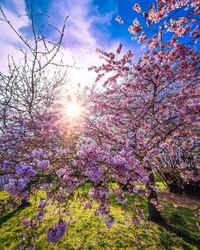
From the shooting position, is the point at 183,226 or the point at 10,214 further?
the point at 10,214

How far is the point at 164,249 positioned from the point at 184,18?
24.7 ft

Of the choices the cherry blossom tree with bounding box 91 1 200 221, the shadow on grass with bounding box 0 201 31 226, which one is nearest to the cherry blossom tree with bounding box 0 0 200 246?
the cherry blossom tree with bounding box 91 1 200 221

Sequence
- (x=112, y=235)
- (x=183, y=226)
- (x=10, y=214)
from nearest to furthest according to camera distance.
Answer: (x=112, y=235), (x=183, y=226), (x=10, y=214)

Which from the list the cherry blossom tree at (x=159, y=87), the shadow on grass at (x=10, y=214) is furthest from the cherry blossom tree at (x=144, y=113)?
the shadow on grass at (x=10, y=214)

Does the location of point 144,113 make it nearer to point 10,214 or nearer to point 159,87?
point 159,87

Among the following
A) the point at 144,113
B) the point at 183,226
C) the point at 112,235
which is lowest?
the point at 183,226

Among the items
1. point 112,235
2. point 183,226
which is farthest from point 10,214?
point 183,226

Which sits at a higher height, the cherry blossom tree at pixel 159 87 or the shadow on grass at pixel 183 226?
the cherry blossom tree at pixel 159 87

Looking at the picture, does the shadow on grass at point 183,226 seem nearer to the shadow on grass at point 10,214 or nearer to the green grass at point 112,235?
the green grass at point 112,235

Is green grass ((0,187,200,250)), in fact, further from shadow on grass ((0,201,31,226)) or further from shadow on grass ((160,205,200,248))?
shadow on grass ((0,201,31,226))

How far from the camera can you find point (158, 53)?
24.2 ft

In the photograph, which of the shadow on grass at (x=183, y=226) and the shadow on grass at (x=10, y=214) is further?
the shadow on grass at (x=10, y=214)

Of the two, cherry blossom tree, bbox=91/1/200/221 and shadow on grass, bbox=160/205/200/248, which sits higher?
cherry blossom tree, bbox=91/1/200/221

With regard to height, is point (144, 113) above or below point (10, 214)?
above
